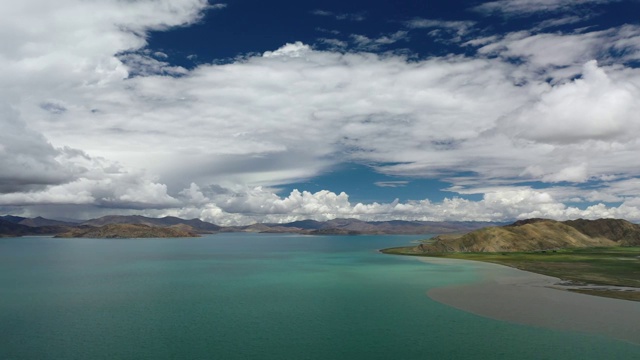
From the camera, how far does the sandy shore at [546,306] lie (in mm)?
61344

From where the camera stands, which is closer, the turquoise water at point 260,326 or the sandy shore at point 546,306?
the turquoise water at point 260,326

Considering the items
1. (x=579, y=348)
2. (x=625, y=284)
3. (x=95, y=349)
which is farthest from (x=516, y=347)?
(x=625, y=284)

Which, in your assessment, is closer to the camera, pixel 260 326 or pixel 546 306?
pixel 260 326

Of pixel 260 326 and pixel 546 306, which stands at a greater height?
pixel 546 306

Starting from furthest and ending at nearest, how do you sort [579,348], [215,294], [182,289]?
[182,289]
[215,294]
[579,348]

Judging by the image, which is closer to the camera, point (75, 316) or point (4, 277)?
point (75, 316)

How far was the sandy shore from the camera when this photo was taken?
201 ft

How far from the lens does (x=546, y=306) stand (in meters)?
76.4

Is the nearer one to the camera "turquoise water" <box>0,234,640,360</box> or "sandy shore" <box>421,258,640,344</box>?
"turquoise water" <box>0,234,640,360</box>

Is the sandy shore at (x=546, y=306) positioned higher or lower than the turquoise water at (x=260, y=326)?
higher

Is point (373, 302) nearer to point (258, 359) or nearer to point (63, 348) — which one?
point (258, 359)

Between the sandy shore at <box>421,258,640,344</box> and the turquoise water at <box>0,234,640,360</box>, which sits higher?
the sandy shore at <box>421,258,640,344</box>

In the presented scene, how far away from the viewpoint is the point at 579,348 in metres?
50.9

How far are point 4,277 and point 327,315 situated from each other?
4313 inches
